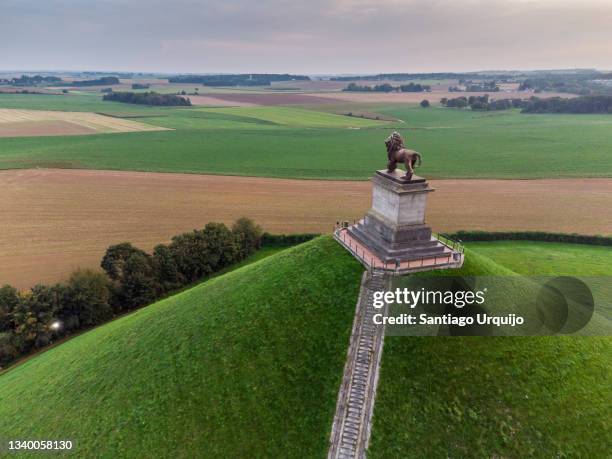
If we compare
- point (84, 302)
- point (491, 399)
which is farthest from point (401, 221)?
point (84, 302)

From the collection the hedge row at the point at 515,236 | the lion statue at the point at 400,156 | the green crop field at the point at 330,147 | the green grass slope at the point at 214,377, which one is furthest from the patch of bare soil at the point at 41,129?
the lion statue at the point at 400,156

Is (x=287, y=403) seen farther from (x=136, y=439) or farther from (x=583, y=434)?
(x=583, y=434)

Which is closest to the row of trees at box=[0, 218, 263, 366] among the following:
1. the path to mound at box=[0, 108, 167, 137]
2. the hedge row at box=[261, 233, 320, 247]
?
the hedge row at box=[261, 233, 320, 247]

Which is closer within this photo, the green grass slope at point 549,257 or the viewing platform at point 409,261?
the viewing platform at point 409,261

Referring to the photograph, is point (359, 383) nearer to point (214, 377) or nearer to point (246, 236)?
point (214, 377)

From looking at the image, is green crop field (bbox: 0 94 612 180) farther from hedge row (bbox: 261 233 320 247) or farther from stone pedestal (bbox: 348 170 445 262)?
stone pedestal (bbox: 348 170 445 262)

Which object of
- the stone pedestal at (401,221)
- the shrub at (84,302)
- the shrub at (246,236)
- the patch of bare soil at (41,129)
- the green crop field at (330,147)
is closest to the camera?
the stone pedestal at (401,221)

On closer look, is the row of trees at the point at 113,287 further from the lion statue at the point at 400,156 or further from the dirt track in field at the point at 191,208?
the lion statue at the point at 400,156

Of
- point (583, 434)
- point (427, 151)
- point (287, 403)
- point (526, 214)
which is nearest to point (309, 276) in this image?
point (287, 403)
